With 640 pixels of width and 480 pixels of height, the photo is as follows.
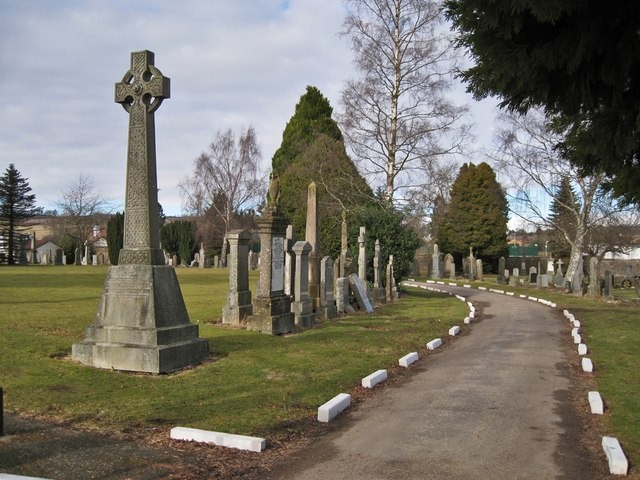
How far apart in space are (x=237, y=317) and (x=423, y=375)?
5.85 meters

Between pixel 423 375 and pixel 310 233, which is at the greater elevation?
pixel 310 233

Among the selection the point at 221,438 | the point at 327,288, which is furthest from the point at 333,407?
the point at 327,288

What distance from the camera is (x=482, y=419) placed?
22.1 feet

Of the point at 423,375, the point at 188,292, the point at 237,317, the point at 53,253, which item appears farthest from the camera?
the point at 53,253

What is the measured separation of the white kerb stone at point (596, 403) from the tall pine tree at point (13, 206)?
53770 millimetres

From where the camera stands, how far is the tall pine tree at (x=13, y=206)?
2066 inches

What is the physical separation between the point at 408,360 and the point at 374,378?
1.88 metres

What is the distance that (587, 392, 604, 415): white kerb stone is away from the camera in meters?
7.12

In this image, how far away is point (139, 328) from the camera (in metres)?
8.51

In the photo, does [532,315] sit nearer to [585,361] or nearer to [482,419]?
[585,361]

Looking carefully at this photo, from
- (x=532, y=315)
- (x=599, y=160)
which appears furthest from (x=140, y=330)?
(x=532, y=315)

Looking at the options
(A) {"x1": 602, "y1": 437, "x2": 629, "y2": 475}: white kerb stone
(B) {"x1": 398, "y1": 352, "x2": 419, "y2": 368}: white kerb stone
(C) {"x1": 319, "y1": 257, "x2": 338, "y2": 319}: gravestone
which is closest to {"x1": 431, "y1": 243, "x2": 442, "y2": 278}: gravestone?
(C) {"x1": 319, "y1": 257, "x2": 338, "y2": 319}: gravestone

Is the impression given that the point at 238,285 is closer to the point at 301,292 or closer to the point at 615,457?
the point at 301,292

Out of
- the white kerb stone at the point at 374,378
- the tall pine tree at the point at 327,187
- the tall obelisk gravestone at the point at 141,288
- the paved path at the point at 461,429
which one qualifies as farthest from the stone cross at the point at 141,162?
the tall pine tree at the point at 327,187
